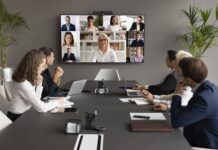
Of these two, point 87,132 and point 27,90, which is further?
point 27,90

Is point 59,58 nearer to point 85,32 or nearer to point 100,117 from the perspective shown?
point 85,32

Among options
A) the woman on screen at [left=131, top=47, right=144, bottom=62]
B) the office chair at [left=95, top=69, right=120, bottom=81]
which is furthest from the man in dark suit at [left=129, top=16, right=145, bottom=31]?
the office chair at [left=95, top=69, right=120, bottom=81]

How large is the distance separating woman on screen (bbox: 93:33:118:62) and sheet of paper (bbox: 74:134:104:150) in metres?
4.24

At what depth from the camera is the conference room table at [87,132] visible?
1751mm

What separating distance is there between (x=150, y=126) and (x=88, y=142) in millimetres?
500

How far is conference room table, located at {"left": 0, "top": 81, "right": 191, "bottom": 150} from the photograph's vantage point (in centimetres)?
175

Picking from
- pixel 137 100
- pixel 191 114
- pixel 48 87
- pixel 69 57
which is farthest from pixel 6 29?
pixel 191 114

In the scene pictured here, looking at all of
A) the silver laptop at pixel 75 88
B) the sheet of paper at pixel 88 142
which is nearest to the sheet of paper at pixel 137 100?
the silver laptop at pixel 75 88

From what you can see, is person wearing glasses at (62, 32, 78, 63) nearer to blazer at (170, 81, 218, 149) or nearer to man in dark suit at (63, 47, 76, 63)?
man in dark suit at (63, 47, 76, 63)

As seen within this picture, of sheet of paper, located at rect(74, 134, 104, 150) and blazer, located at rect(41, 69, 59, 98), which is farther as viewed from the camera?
blazer, located at rect(41, 69, 59, 98)

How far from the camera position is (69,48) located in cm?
605

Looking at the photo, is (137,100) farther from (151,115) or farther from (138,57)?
(138,57)

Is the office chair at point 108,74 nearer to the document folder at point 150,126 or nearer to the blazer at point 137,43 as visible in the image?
the blazer at point 137,43

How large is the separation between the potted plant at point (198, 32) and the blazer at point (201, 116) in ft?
11.6
